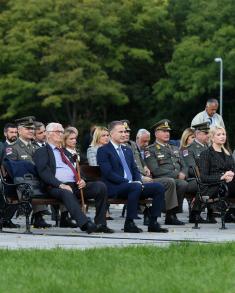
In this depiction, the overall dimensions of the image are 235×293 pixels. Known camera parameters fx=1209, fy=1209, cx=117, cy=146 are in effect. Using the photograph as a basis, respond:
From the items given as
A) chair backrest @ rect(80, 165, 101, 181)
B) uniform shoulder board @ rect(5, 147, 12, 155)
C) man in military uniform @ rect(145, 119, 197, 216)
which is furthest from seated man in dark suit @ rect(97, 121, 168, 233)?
man in military uniform @ rect(145, 119, 197, 216)

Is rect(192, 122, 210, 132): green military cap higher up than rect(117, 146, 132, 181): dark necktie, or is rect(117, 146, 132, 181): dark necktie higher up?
rect(192, 122, 210, 132): green military cap

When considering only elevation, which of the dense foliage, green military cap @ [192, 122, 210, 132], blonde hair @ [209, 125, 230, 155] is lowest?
blonde hair @ [209, 125, 230, 155]

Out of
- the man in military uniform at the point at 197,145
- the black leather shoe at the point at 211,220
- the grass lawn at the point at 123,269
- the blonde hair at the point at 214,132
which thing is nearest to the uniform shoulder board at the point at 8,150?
the blonde hair at the point at 214,132

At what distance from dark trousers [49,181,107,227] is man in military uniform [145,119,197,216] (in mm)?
2958

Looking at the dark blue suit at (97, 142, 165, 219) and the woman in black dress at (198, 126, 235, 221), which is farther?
the woman in black dress at (198, 126, 235, 221)

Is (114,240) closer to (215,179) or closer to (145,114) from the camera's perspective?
(215,179)

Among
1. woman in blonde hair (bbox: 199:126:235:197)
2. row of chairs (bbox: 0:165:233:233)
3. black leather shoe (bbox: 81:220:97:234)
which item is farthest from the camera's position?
woman in blonde hair (bbox: 199:126:235:197)

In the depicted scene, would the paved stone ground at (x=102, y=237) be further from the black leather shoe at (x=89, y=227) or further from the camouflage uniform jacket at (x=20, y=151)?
the camouflage uniform jacket at (x=20, y=151)

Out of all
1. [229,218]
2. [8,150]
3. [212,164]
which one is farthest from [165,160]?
[8,150]

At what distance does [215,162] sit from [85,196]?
2.42m

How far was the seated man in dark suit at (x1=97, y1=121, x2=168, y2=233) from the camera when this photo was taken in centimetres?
1689

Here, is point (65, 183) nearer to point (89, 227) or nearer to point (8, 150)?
point (89, 227)

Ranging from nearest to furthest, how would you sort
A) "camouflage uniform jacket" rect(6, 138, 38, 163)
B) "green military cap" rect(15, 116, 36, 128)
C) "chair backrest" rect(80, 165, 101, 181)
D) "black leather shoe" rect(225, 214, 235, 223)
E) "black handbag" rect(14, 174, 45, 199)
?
"black handbag" rect(14, 174, 45, 199) → "chair backrest" rect(80, 165, 101, 181) → "camouflage uniform jacket" rect(6, 138, 38, 163) → "green military cap" rect(15, 116, 36, 128) → "black leather shoe" rect(225, 214, 235, 223)

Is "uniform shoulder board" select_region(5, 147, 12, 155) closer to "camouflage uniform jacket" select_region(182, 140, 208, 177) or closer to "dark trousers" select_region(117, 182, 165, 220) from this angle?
"dark trousers" select_region(117, 182, 165, 220)
